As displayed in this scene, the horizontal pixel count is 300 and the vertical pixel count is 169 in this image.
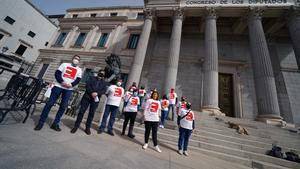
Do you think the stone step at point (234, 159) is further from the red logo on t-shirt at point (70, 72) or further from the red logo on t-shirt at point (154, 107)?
the red logo on t-shirt at point (70, 72)

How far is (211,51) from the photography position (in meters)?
→ 10.4

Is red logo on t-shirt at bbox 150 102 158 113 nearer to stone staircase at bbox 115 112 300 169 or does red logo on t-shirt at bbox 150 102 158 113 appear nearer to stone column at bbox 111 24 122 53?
stone staircase at bbox 115 112 300 169

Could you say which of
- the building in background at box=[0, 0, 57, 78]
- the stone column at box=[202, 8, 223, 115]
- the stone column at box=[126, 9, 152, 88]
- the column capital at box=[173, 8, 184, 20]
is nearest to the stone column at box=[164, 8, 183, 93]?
the column capital at box=[173, 8, 184, 20]

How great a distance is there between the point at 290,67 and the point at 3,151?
19.4m

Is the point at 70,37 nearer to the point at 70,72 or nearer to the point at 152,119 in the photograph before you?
the point at 70,72

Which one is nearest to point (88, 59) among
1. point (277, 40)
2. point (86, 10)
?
point (86, 10)

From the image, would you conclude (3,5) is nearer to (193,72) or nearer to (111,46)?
(111,46)

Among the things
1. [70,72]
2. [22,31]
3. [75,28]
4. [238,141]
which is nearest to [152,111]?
[70,72]

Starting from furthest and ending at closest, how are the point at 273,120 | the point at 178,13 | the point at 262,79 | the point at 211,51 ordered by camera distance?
1. the point at 178,13
2. the point at 211,51
3. the point at 262,79
4. the point at 273,120

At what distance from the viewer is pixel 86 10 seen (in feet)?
75.8

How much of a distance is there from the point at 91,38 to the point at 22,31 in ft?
57.7

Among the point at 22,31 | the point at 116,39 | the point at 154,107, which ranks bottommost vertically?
the point at 154,107

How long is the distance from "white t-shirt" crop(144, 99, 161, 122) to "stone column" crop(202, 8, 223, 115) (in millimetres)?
5959

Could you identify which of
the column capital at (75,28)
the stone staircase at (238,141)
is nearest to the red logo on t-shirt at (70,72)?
the stone staircase at (238,141)
